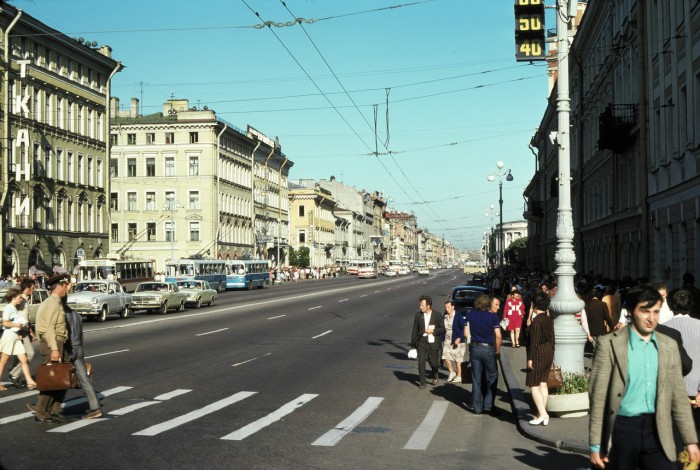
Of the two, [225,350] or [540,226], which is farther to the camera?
[540,226]

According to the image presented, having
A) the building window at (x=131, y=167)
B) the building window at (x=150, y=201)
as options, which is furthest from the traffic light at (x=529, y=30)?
the building window at (x=131, y=167)

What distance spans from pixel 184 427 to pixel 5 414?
2731 millimetres

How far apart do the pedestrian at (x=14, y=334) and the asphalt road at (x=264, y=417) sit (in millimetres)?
562

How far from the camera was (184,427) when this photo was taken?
10672mm

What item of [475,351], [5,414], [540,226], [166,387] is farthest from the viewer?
[540,226]

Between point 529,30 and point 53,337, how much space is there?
335 inches

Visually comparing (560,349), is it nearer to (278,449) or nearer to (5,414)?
(278,449)

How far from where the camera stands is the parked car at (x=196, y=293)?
41.9 m

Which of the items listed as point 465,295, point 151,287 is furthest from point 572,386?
point 151,287

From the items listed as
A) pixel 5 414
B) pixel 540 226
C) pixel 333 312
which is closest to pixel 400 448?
pixel 5 414

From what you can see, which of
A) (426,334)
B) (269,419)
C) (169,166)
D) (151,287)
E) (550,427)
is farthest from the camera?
(169,166)

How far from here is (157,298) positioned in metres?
37.5

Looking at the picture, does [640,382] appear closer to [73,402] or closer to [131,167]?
[73,402]

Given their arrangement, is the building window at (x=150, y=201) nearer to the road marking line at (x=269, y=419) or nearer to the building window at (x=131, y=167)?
the building window at (x=131, y=167)
